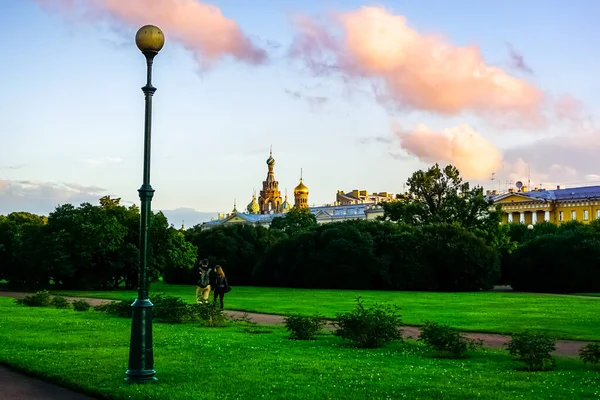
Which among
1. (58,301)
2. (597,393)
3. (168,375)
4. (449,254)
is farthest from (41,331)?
(449,254)

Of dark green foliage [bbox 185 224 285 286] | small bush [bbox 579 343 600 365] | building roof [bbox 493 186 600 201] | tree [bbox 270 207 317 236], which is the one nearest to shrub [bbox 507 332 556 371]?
small bush [bbox 579 343 600 365]

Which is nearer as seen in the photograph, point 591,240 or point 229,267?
point 591,240

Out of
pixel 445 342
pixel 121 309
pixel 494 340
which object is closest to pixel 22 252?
pixel 121 309

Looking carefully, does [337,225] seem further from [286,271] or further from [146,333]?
[146,333]

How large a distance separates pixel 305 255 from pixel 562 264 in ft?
71.1

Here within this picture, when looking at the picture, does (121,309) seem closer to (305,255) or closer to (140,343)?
→ (140,343)

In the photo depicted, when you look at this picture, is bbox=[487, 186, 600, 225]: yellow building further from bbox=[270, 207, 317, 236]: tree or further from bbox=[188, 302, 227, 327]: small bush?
bbox=[188, 302, 227, 327]: small bush

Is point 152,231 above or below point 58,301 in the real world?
above

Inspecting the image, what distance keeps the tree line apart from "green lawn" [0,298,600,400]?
36.4 meters

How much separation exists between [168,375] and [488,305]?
27843mm

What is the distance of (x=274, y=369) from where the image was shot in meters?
15.8

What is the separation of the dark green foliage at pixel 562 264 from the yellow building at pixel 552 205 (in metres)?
89.7

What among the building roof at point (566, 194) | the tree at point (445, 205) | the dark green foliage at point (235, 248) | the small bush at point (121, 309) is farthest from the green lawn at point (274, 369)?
the building roof at point (566, 194)

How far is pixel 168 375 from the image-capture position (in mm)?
15078
